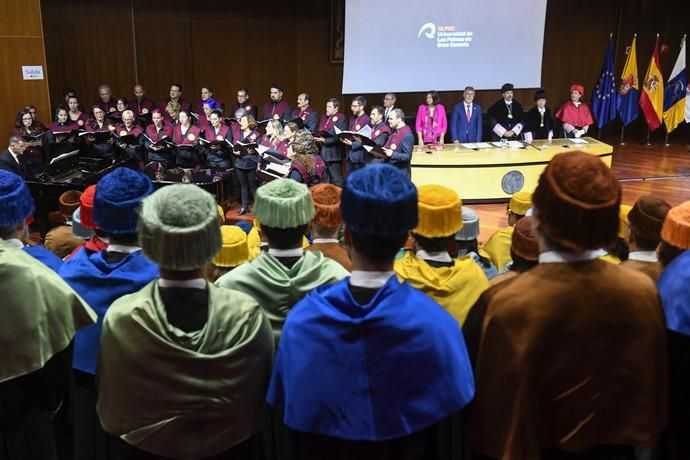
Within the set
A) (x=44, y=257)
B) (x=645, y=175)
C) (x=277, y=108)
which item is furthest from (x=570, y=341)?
(x=645, y=175)

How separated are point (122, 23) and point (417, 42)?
480cm

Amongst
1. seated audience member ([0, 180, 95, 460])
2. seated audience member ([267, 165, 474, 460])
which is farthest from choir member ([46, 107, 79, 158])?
seated audience member ([267, 165, 474, 460])

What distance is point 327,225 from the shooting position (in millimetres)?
3115

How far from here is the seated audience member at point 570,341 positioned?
1.74 metres

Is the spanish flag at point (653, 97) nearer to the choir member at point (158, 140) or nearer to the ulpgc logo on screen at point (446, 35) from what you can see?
the ulpgc logo on screen at point (446, 35)

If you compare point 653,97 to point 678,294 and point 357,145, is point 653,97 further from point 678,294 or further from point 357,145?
point 678,294

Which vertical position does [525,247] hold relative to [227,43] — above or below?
below

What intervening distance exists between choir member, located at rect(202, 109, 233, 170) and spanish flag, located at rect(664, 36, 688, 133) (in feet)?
27.5

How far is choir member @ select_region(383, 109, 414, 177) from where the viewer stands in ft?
26.1

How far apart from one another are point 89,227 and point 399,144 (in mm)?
5303

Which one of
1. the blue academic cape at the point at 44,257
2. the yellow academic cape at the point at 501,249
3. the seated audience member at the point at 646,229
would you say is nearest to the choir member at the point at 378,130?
the yellow academic cape at the point at 501,249

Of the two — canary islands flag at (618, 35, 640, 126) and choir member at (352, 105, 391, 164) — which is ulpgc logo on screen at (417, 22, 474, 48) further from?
canary islands flag at (618, 35, 640, 126)

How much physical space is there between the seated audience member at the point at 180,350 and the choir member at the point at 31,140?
632 centimetres

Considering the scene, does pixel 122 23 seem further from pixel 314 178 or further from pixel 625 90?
pixel 625 90
